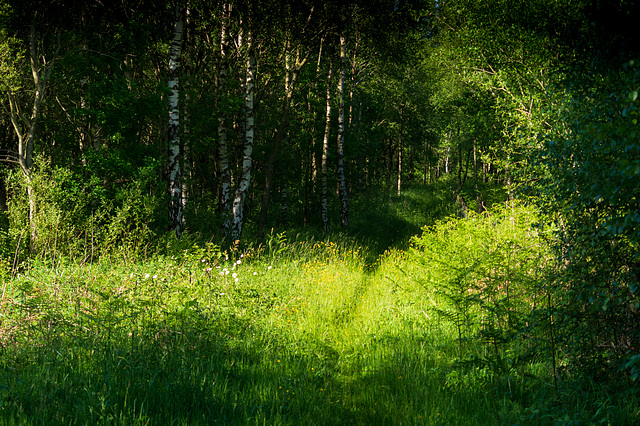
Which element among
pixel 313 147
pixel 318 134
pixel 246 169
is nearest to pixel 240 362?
pixel 246 169

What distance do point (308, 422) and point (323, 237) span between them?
10977mm

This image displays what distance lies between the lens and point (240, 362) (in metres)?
4.94

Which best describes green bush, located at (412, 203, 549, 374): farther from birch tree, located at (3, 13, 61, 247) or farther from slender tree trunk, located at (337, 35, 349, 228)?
birch tree, located at (3, 13, 61, 247)

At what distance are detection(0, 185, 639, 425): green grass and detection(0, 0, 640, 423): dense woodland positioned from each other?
46cm

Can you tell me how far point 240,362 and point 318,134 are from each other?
16172 mm

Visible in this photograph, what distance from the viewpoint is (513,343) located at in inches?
191

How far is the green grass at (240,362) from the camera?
3.67 m

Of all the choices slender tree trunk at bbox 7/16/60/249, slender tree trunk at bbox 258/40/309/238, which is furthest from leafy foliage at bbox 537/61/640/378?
slender tree trunk at bbox 7/16/60/249

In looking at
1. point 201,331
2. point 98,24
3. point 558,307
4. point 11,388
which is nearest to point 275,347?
point 201,331

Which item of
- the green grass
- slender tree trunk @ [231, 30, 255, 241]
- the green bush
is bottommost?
the green grass

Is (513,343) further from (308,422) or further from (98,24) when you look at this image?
(98,24)

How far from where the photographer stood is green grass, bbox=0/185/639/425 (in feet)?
12.0

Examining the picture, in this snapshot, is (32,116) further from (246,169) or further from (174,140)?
(246,169)

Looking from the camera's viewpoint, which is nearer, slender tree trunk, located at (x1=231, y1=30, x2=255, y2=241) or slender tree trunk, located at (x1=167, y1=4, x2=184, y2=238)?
slender tree trunk, located at (x1=167, y1=4, x2=184, y2=238)
